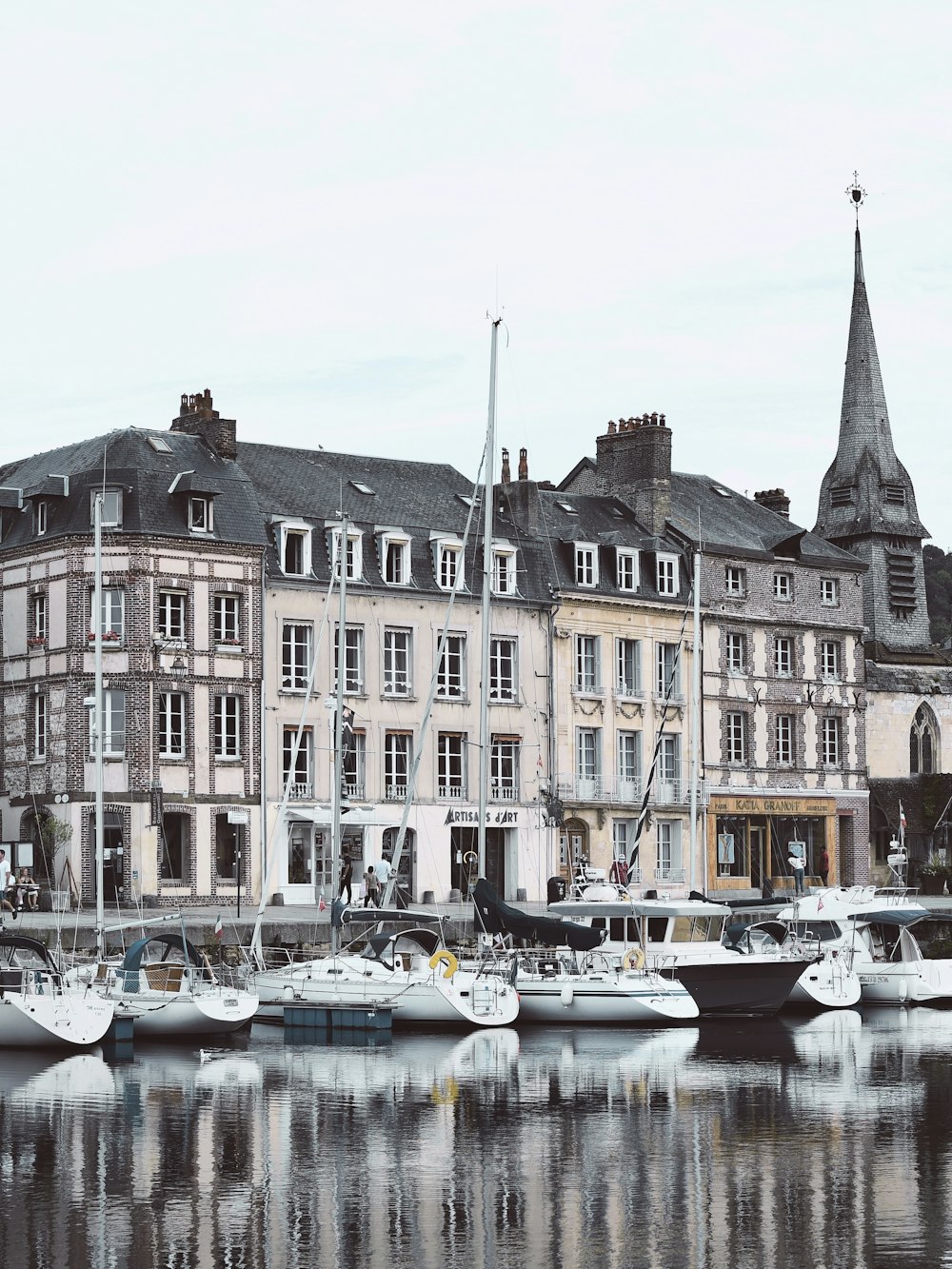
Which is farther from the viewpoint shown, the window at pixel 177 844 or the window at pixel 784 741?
the window at pixel 784 741

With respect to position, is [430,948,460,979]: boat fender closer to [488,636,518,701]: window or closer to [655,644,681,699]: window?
[488,636,518,701]: window

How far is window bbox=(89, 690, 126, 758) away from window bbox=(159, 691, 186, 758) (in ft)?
3.28

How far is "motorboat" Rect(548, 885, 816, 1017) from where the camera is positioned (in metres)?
42.6

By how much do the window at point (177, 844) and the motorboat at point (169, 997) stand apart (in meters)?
16.4

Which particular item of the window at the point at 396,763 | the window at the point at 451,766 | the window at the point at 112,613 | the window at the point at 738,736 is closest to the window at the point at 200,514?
the window at the point at 112,613

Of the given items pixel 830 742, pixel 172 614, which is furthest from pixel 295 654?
pixel 830 742

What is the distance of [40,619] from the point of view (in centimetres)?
5662

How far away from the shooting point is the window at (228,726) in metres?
56.0

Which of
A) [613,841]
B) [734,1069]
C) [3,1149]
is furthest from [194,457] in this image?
[3,1149]

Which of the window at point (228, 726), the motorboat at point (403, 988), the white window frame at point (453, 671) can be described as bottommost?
the motorboat at point (403, 988)

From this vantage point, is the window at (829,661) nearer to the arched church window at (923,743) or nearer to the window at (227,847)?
the arched church window at (923,743)

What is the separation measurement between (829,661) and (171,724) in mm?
25094

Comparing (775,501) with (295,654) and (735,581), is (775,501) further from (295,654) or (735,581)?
(295,654)

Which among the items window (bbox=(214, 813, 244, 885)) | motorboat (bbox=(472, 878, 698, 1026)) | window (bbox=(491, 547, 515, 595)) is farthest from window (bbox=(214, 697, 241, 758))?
motorboat (bbox=(472, 878, 698, 1026))
